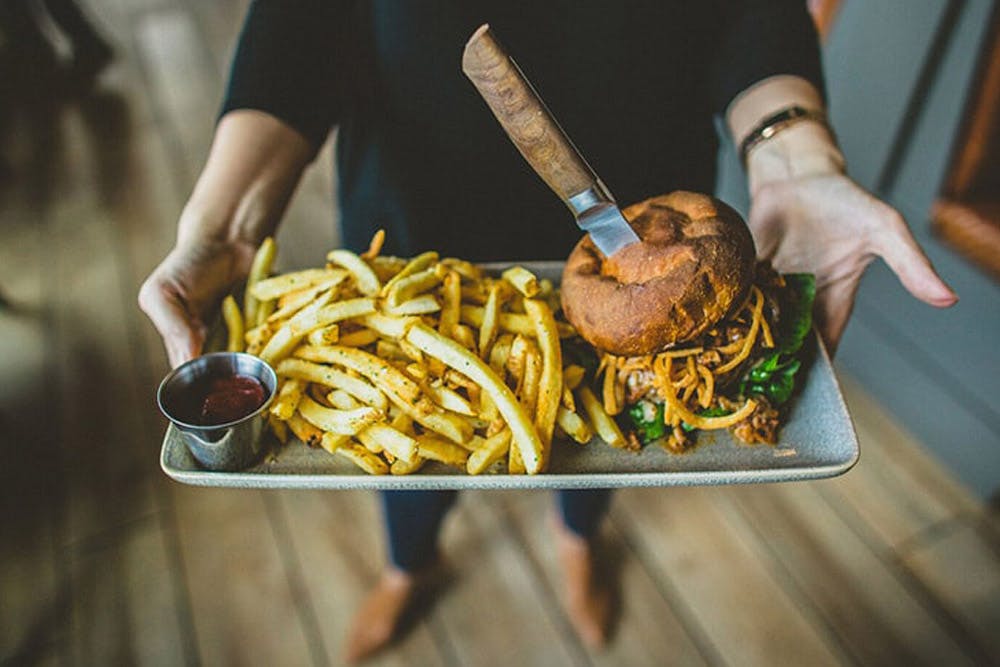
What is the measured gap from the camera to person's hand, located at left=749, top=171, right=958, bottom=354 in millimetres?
1745

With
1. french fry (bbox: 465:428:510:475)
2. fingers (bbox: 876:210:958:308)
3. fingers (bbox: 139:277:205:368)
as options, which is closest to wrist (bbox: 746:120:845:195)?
fingers (bbox: 876:210:958:308)

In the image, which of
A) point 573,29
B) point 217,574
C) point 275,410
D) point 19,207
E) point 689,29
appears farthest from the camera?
point 19,207

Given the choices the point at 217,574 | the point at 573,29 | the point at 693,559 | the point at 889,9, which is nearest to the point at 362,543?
the point at 217,574

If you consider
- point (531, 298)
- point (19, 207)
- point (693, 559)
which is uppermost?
point (531, 298)

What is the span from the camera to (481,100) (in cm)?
190

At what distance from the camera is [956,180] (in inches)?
118

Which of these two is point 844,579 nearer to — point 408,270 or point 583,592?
point 583,592

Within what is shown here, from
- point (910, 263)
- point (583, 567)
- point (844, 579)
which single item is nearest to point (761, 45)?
point (910, 263)

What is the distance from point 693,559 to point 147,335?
2994mm

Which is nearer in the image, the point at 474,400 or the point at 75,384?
the point at 474,400

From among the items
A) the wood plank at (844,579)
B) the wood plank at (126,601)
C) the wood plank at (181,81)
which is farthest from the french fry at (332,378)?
the wood plank at (181,81)

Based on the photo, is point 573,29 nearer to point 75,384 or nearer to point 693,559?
point 693,559

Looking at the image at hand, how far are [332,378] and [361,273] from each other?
0.96 feet

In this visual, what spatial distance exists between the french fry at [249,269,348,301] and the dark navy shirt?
357mm
